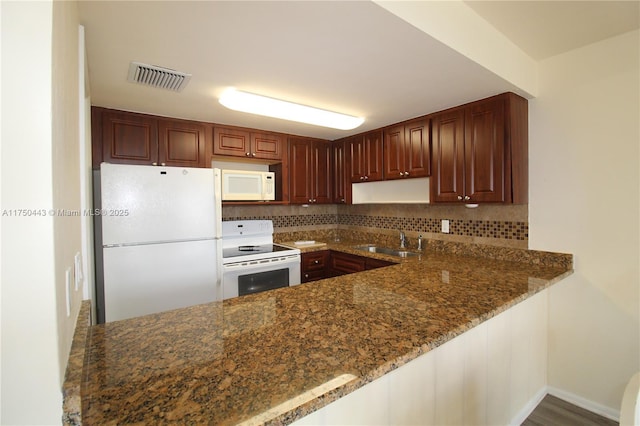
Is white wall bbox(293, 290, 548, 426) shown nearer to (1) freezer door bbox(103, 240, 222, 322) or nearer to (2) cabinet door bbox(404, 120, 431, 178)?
(2) cabinet door bbox(404, 120, 431, 178)

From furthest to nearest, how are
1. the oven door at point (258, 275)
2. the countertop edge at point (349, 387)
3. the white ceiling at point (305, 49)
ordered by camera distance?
the oven door at point (258, 275), the white ceiling at point (305, 49), the countertop edge at point (349, 387)

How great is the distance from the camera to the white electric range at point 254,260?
2545 millimetres

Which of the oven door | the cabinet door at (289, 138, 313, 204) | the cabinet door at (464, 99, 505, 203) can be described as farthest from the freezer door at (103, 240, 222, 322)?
the cabinet door at (464, 99, 505, 203)

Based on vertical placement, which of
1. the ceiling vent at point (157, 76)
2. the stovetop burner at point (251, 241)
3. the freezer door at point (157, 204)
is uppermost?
the ceiling vent at point (157, 76)

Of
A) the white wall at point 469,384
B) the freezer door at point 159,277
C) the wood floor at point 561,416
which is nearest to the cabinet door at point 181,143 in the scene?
the freezer door at point 159,277

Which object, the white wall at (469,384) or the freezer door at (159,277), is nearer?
the white wall at (469,384)

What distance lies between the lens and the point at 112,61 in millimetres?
1603

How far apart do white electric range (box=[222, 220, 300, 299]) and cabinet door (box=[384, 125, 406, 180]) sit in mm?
1231

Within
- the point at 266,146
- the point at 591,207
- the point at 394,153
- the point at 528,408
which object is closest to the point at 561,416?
the point at 528,408

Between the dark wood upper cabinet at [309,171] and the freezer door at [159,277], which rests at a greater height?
the dark wood upper cabinet at [309,171]

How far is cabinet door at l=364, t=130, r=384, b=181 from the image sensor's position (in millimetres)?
3074

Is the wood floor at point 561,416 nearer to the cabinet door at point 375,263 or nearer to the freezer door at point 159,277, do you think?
the cabinet door at point 375,263

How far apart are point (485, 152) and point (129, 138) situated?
2.81m

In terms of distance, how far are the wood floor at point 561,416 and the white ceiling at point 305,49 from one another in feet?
7.09
